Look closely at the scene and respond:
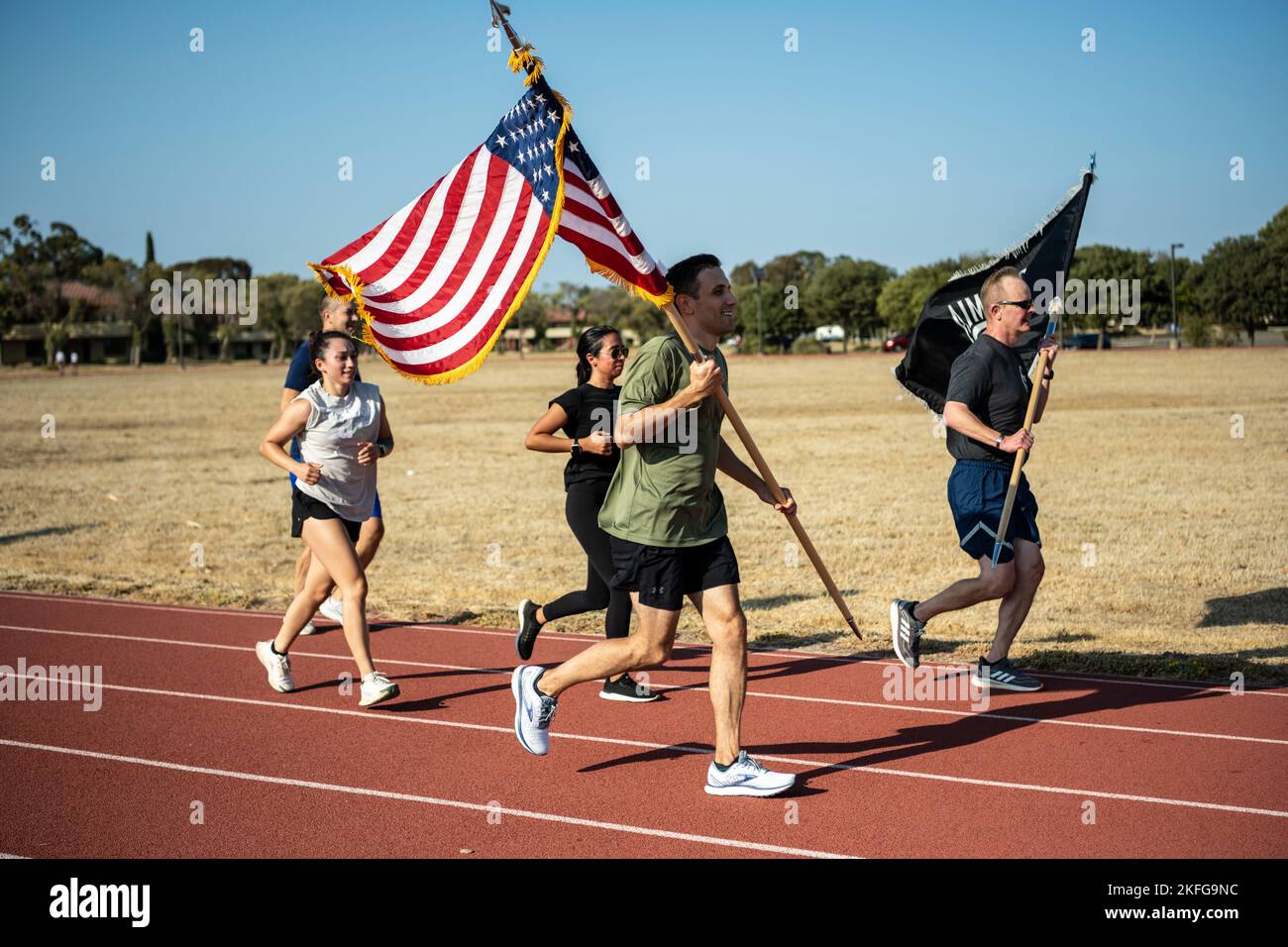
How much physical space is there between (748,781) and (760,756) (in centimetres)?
76

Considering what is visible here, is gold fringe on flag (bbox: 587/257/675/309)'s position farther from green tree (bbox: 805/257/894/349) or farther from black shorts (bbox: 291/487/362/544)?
green tree (bbox: 805/257/894/349)

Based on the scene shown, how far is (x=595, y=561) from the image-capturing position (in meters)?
6.71

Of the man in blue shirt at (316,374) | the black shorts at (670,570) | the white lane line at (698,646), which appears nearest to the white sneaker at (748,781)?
the black shorts at (670,570)

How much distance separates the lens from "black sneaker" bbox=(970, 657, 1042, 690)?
6820 mm

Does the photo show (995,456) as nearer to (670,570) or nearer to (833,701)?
(833,701)

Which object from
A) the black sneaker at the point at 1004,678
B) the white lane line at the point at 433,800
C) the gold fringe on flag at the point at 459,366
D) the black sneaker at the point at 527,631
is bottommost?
the white lane line at the point at 433,800

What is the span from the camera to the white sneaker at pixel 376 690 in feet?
21.7

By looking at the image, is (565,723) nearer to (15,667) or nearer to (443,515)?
(15,667)

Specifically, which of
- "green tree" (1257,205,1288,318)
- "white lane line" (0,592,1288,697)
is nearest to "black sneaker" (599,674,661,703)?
"white lane line" (0,592,1288,697)

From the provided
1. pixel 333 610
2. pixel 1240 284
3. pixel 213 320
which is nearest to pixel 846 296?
pixel 1240 284

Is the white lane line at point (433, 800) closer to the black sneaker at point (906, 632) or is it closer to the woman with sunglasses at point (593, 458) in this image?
the woman with sunglasses at point (593, 458)

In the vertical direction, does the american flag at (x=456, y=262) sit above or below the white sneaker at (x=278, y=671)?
above

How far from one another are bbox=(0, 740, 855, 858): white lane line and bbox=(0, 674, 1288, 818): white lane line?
1.00 metres
